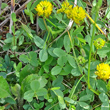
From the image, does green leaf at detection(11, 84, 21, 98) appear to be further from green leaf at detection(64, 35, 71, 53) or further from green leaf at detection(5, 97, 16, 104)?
green leaf at detection(64, 35, 71, 53)

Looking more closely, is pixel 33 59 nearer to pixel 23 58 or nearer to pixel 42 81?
pixel 23 58

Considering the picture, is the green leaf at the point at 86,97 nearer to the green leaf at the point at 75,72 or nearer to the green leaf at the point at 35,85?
the green leaf at the point at 75,72

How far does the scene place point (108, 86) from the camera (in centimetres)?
147

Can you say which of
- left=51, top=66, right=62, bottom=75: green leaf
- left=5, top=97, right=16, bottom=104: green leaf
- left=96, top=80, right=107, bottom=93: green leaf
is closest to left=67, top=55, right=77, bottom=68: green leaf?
left=51, top=66, right=62, bottom=75: green leaf

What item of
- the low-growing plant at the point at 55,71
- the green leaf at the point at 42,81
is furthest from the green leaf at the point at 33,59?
the green leaf at the point at 42,81

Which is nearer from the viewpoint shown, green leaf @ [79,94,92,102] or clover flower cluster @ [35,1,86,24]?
clover flower cluster @ [35,1,86,24]

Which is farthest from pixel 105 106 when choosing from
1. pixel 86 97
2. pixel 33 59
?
pixel 33 59

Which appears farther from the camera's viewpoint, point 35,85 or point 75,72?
point 75,72

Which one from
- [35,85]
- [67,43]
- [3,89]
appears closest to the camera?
[35,85]

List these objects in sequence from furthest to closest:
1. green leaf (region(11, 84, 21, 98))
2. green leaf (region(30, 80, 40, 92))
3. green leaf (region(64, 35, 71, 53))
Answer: green leaf (region(64, 35, 71, 53)) → green leaf (region(11, 84, 21, 98)) → green leaf (region(30, 80, 40, 92))

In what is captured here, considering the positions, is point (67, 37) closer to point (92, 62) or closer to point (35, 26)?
point (92, 62)

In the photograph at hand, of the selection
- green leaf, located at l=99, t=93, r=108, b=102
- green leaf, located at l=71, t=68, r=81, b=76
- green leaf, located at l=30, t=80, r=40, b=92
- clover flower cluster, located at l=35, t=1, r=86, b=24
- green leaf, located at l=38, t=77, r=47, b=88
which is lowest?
green leaf, located at l=99, t=93, r=108, b=102

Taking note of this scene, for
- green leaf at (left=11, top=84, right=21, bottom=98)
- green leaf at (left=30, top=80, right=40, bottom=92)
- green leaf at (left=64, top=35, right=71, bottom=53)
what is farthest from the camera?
green leaf at (left=64, top=35, right=71, bottom=53)

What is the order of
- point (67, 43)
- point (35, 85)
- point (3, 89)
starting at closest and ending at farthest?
point (35, 85), point (3, 89), point (67, 43)
